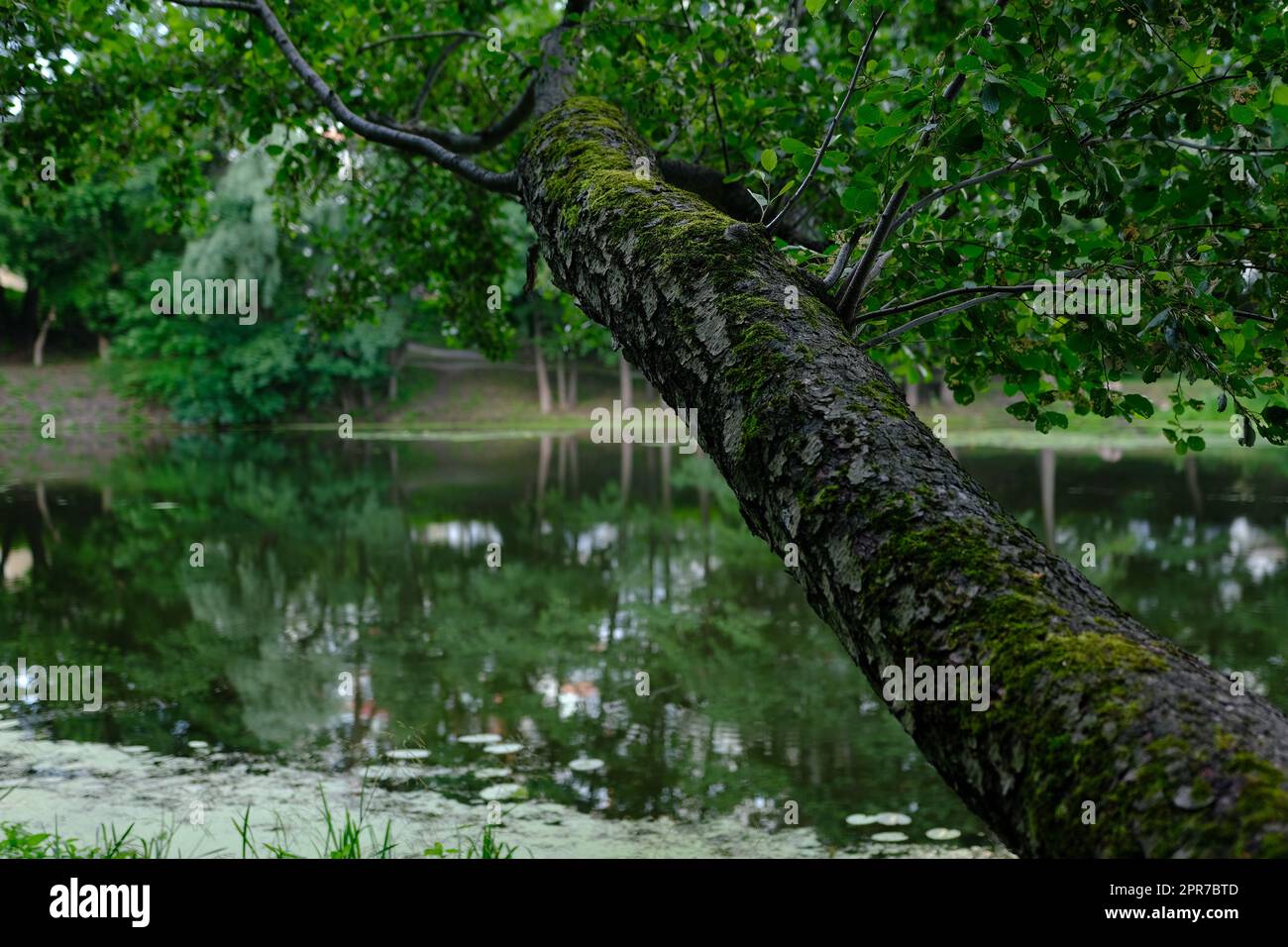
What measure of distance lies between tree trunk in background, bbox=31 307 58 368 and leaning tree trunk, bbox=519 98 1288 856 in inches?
1996

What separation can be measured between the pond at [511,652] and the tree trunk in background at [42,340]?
28.6 meters

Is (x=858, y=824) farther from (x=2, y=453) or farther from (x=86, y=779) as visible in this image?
(x=2, y=453)

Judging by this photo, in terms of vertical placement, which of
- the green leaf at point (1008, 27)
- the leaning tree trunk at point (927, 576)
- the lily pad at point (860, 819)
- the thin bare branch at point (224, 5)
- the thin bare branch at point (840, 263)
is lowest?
the lily pad at point (860, 819)

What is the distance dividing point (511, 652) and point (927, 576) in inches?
341

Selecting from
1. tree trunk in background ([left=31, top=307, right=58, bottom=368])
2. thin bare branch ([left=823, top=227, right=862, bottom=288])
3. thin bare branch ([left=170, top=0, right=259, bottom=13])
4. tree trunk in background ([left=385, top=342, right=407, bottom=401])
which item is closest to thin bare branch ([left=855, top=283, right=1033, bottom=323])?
thin bare branch ([left=823, top=227, right=862, bottom=288])

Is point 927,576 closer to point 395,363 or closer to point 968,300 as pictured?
point 968,300

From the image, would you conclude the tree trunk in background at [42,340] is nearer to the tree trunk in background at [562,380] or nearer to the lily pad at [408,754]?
the tree trunk in background at [562,380]

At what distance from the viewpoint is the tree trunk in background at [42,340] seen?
45719 millimetres

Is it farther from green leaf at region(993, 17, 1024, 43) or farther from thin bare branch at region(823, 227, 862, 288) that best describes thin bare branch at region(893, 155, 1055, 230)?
green leaf at region(993, 17, 1024, 43)

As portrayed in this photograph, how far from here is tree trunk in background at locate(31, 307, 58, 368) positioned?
4572 cm

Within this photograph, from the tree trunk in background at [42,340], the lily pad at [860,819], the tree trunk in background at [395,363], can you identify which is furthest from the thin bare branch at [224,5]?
A: the tree trunk in background at [42,340]

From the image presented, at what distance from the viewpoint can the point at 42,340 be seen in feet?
150

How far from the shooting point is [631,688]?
906 cm

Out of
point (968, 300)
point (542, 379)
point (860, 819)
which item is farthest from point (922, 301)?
point (542, 379)
